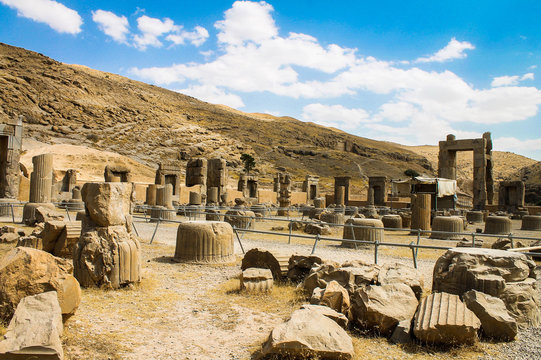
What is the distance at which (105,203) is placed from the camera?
6484 mm

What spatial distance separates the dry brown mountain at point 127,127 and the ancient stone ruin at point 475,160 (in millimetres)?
32654

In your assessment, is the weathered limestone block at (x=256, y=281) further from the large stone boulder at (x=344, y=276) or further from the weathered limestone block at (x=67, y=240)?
the weathered limestone block at (x=67, y=240)

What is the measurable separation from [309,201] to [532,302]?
37.0 meters

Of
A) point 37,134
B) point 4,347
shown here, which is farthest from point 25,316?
point 37,134

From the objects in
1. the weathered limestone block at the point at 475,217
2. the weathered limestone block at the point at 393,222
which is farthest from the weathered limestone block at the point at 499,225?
the weathered limestone block at the point at 475,217

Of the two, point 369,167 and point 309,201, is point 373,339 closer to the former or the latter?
point 309,201

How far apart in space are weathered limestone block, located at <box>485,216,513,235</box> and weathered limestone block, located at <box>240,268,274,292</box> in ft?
51.8

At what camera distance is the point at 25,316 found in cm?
367

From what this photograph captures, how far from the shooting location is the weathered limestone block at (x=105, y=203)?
6469 mm

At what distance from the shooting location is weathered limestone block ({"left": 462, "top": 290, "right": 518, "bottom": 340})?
4.57 meters

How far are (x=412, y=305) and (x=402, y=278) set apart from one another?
695 mm

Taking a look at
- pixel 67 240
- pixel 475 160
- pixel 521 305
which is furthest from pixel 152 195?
pixel 475 160

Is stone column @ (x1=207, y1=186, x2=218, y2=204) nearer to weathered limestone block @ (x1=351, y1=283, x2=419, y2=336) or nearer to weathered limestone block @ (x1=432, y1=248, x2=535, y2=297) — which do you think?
weathered limestone block @ (x1=432, y1=248, x2=535, y2=297)

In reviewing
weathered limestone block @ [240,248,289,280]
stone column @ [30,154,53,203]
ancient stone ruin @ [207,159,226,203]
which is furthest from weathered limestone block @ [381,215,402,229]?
stone column @ [30,154,53,203]
